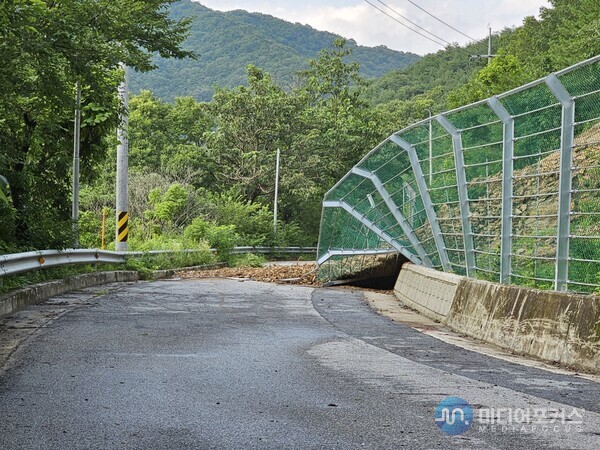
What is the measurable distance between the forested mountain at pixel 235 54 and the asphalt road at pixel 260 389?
369 feet

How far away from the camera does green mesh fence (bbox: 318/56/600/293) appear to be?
8727mm

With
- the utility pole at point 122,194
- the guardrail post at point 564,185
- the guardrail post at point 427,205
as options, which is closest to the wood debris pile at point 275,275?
the utility pole at point 122,194

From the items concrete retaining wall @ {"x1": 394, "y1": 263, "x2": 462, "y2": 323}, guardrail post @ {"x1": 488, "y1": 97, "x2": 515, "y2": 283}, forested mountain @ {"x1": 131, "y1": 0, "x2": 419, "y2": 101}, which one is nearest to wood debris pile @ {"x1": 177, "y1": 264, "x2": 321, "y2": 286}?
concrete retaining wall @ {"x1": 394, "y1": 263, "x2": 462, "y2": 323}

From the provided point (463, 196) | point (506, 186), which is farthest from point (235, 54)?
point (506, 186)

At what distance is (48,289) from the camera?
1420cm

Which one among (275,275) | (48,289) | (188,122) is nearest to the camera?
(48,289)

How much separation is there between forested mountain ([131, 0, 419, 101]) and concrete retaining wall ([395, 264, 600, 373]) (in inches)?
4363

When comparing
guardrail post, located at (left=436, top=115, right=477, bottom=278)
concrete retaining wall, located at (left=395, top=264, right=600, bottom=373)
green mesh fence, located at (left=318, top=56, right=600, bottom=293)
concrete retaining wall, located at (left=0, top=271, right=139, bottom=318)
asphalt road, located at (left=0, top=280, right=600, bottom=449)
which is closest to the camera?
asphalt road, located at (left=0, top=280, right=600, bottom=449)

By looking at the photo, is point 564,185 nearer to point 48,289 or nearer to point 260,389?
point 260,389

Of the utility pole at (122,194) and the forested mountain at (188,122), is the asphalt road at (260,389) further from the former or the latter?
the utility pole at (122,194)

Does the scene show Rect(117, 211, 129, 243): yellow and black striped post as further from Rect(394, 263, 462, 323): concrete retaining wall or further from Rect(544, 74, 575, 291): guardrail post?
Rect(544, 74, 575, 291): guardrail post

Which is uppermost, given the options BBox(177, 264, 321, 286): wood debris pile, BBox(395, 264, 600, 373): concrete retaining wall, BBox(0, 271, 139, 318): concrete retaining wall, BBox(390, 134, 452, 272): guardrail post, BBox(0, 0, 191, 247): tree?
BBox(0, 0, 191, 247): tree

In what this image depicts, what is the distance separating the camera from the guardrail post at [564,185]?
8.83 metres

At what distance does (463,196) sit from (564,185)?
3.53 meters
